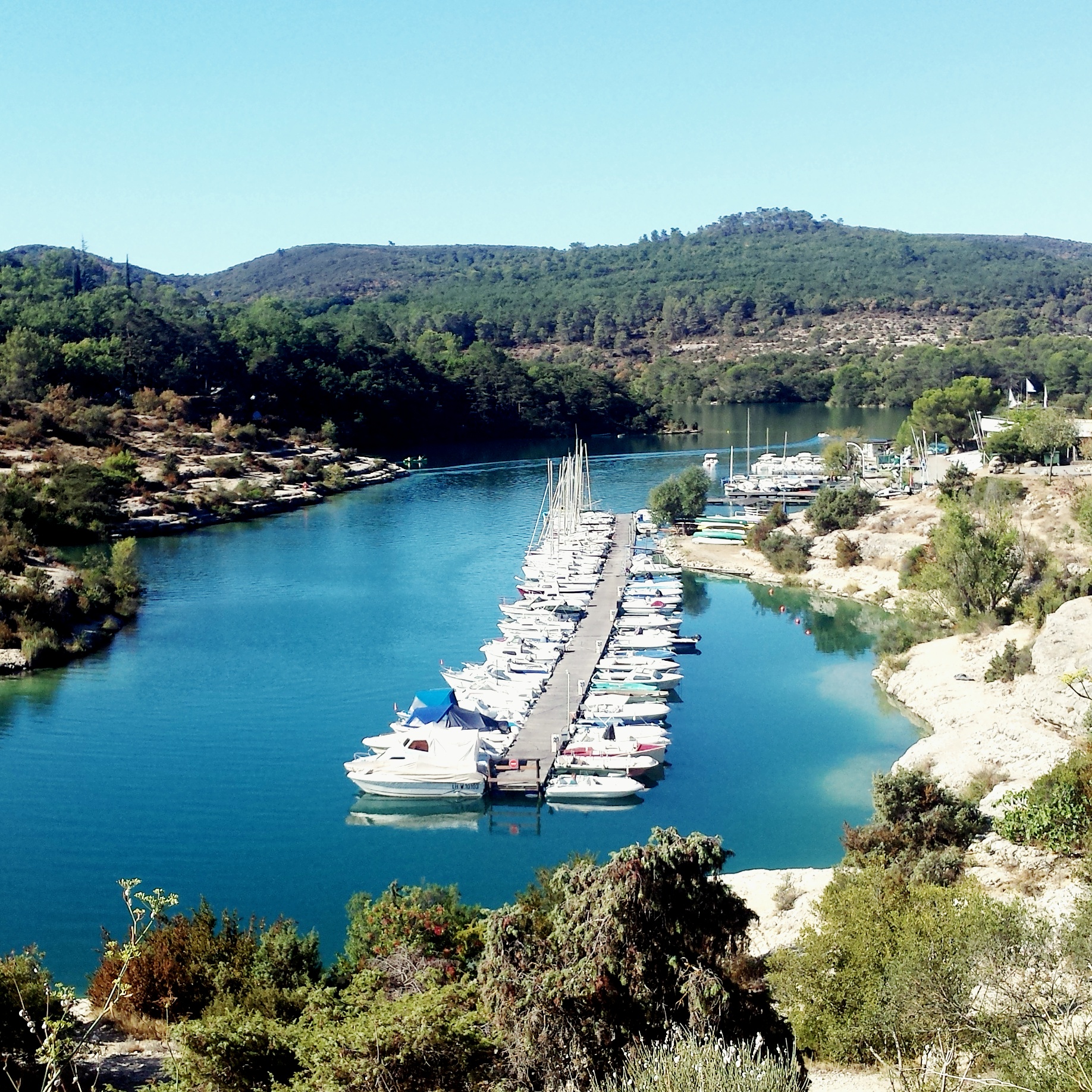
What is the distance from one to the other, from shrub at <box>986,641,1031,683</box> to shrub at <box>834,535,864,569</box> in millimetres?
16393

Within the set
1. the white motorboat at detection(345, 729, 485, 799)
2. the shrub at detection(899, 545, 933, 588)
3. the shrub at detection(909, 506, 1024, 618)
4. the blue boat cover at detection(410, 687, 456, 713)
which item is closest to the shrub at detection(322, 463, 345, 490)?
the shrub at detection(899, 545, 933, 588)

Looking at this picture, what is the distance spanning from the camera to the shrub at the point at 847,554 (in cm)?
4603

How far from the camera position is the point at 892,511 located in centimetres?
4953

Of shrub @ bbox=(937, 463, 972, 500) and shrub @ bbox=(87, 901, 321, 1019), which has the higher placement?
shrub @ bbox=(937, 463, 972, 500)

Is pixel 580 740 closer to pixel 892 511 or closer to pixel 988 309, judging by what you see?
pixel 892 511

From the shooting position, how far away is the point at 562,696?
3120 cm

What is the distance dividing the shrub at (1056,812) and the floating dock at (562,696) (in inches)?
380

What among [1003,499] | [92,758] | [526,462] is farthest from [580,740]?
A: [526,462]

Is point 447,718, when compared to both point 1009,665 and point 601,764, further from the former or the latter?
point 1009,665

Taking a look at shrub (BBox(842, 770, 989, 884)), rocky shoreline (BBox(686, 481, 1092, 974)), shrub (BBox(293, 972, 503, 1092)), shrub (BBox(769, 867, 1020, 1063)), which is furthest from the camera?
shrub (BBox(842, 770, 989, 884))

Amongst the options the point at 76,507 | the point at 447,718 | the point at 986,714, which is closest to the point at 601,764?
the point at 447,718

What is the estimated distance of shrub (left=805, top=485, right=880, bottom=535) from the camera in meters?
49.5

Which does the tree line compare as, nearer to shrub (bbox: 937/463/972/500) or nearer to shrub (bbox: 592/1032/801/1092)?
shrub (bbox: 937/463/972/500)

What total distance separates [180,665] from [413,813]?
1302 centimetres
